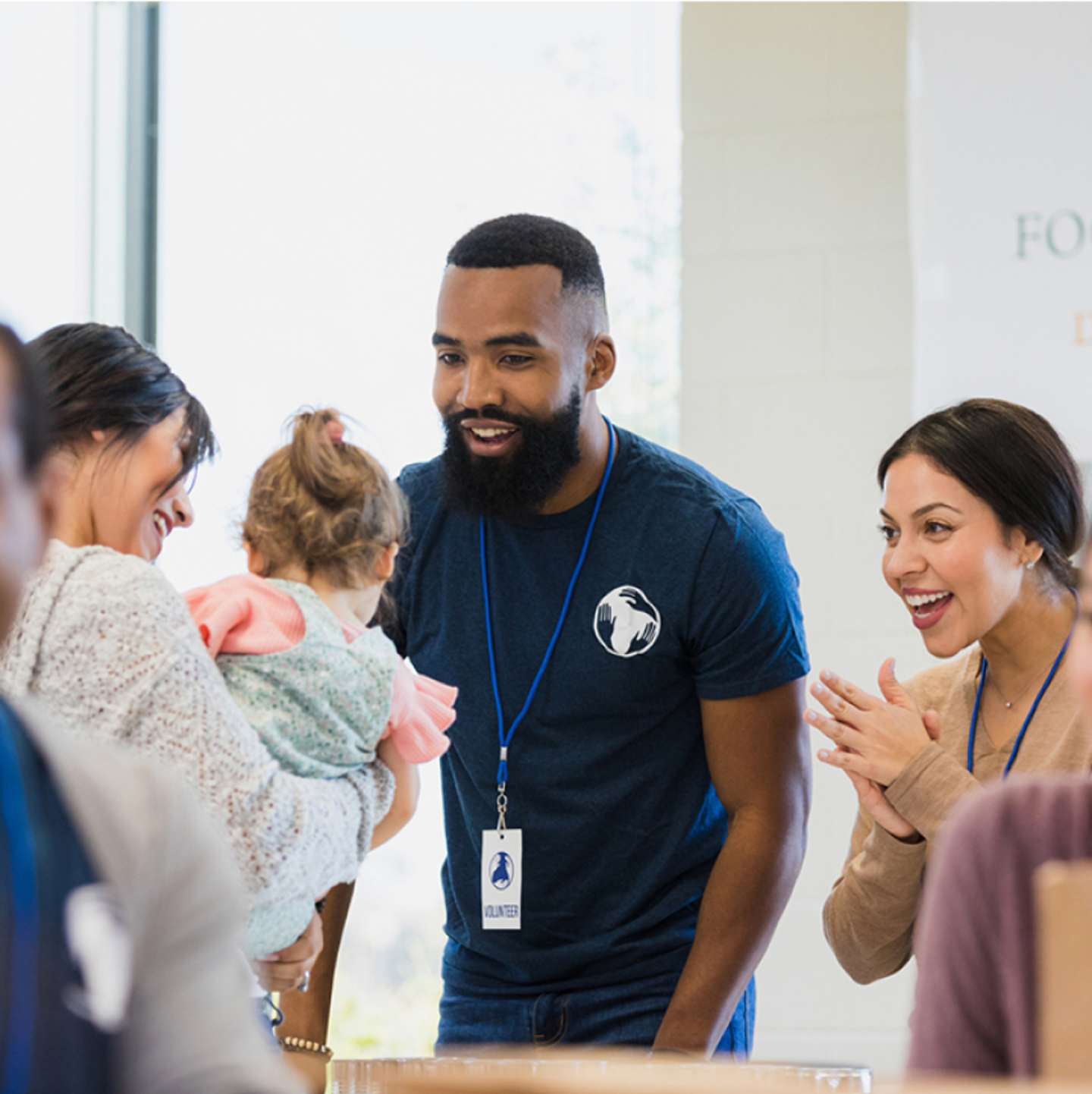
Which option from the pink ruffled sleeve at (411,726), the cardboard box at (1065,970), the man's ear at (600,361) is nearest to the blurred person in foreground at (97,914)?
the cardboard box at (1065,970)

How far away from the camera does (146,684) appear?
1368 mm

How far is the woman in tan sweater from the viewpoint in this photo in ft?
6.45

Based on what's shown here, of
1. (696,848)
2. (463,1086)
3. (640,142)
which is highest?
(640,142)

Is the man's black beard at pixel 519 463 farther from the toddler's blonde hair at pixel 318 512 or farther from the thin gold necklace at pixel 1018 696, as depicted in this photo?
the thin gold necklace at pixel 1018 696

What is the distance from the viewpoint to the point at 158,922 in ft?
2.45

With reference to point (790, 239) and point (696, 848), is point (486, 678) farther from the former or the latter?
point (790, 239)

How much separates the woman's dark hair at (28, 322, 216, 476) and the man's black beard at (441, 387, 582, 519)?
610mm

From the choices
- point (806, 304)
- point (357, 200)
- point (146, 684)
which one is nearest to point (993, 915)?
point (146, 684)

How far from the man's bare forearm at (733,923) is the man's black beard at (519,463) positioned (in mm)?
515

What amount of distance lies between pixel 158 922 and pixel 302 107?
3.48 meters

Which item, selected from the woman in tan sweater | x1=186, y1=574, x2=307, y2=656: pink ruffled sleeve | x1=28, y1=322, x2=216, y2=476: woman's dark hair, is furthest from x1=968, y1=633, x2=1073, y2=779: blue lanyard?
x1=28, y1=322, x2=216, y2=476: woman's dark hair

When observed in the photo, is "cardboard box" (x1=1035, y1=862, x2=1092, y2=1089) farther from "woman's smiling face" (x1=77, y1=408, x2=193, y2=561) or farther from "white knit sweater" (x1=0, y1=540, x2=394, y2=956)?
"woman's smiling face" (x1=77, y1=408, x2=193, y2=561)

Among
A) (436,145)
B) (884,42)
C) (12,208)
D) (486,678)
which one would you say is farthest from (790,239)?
(12,208)

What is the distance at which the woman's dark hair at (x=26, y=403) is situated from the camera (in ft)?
2.43
